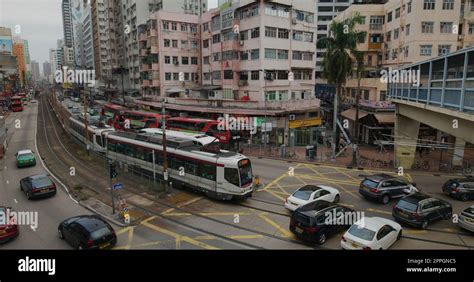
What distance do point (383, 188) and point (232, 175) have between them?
9.43m

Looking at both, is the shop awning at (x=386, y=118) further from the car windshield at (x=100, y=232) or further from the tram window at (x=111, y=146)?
the car windshield at (x=100, y=232)

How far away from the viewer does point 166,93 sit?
196 feet

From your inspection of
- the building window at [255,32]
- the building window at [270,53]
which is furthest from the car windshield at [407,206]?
the building window at [255,32]

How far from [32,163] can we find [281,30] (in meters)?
33.9

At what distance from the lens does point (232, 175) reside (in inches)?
759

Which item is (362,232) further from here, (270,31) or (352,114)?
(270,31)

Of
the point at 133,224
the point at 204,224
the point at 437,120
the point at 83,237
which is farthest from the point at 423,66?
the point at 83,237

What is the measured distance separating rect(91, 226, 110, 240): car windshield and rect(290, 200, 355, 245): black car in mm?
8556

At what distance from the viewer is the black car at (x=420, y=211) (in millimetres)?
16109

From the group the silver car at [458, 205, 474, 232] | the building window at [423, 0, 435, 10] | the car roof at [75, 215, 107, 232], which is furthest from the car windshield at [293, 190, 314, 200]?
the building window at [423, 0, 435, 10]

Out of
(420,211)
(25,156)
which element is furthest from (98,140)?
(420,211)

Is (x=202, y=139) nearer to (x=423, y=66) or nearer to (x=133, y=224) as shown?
(x=133, y=224)

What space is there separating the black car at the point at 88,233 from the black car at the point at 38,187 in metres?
7.26

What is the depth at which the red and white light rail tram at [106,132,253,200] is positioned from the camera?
763 inches
